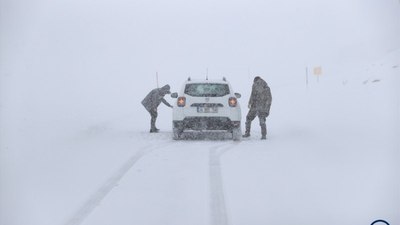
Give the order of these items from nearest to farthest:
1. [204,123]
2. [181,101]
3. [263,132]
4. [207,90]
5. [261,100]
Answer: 1. [204,123]
2. [181,101]
3. [207,90]
4. [263,132]
5. [261,100]

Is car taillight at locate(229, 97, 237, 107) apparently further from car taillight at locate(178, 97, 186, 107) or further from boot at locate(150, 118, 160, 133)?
boot at locate(150, 118, 160, 133)

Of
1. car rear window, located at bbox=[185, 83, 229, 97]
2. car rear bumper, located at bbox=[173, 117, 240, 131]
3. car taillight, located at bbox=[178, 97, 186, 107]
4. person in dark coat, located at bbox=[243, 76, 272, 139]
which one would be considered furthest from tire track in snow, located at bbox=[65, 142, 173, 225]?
person in dark coat, located at bbox=[243, 76, 272, 139]

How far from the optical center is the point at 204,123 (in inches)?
476

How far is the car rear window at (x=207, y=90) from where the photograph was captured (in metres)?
12.3

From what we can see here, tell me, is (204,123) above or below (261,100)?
below

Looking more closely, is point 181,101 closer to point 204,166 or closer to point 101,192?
point 204,166

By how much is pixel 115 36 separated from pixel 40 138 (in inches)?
1902

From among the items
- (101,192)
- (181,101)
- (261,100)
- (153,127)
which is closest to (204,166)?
(101,192)

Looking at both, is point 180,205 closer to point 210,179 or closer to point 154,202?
point 154,202

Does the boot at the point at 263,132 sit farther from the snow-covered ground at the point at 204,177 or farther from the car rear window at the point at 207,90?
the car rear window at the point at 207,90

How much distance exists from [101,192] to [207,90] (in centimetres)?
612

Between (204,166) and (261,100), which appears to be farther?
(261,100)

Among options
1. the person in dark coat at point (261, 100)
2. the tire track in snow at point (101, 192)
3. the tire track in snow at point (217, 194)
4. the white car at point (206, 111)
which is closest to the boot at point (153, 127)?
the white car at point (206, 111)

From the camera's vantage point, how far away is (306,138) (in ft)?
41.2
